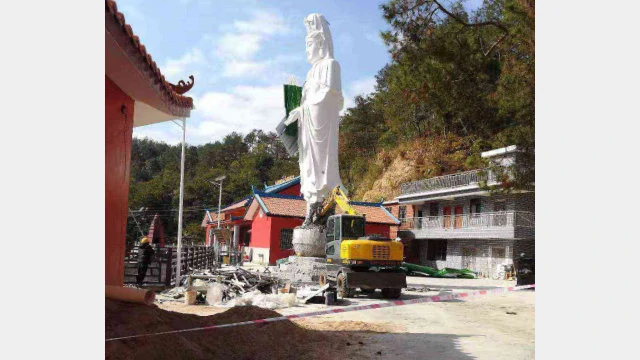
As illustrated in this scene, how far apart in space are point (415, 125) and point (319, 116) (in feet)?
58.6

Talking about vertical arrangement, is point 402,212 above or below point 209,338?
above

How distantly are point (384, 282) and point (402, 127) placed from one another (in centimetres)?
2228

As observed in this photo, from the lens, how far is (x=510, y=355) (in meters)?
5.66

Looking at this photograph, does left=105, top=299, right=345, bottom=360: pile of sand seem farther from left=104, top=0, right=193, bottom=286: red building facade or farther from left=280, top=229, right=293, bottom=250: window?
left=280, top=229, right=293, bottom=250: window

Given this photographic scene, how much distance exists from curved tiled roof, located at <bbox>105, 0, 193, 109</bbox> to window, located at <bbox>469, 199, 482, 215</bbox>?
18348 millimetres

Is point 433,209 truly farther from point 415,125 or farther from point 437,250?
point 415,125

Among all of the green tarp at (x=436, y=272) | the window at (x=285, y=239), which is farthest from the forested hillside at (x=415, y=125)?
the window at (x=285, y=239)

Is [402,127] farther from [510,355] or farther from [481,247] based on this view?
[510,355]

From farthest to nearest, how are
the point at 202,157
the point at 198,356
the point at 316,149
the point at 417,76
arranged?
the point at 202,157 < the point at 316,149 < the point at 417,76 < the point at 198,356

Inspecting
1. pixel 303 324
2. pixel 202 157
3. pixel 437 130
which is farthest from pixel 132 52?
pixel 202 157

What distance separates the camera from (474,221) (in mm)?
20734

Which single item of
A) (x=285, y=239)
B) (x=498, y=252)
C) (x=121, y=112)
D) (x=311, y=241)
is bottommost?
(x=498, y=252)

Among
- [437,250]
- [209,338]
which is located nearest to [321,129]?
[209,338]

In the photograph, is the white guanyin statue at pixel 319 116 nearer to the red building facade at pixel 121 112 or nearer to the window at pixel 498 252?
the window at pixel 498 252
